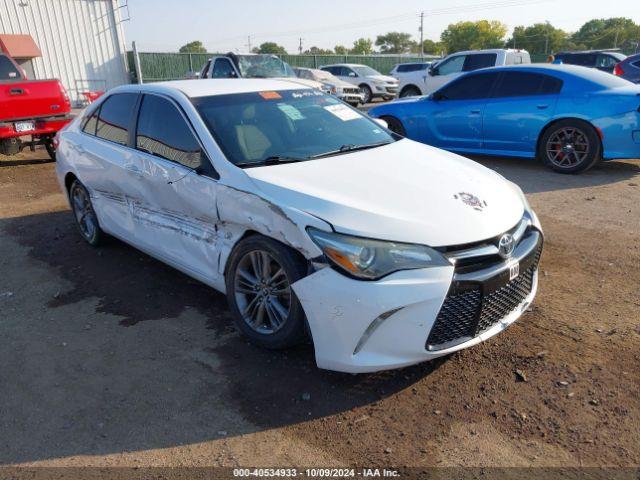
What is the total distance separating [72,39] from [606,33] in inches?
4174

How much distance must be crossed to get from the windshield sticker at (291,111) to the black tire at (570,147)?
16.7ft

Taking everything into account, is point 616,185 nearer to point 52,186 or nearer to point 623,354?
point 623,354

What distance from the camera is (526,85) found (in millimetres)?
8062

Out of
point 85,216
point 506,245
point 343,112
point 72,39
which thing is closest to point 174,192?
point 343,112

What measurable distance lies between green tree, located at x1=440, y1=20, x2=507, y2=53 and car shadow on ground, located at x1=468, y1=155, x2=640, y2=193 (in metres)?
94.1

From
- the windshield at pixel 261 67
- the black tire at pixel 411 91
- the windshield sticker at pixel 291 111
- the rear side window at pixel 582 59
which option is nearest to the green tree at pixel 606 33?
the rear side window at pixel 582 59

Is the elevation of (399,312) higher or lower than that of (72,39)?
lower

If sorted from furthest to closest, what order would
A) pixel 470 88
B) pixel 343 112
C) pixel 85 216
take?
pixel 470 88 → pixel 85 216 → pixel 343 112

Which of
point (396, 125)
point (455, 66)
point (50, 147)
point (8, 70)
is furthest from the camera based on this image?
point (455, 66)

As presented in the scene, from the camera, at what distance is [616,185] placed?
7.16 meters

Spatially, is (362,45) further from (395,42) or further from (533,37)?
(533,37)

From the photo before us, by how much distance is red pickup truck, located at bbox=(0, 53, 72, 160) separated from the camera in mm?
9039

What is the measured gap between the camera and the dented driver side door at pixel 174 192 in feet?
11.8

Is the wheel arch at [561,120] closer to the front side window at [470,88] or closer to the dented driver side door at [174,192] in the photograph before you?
the front side window at [470,88]
